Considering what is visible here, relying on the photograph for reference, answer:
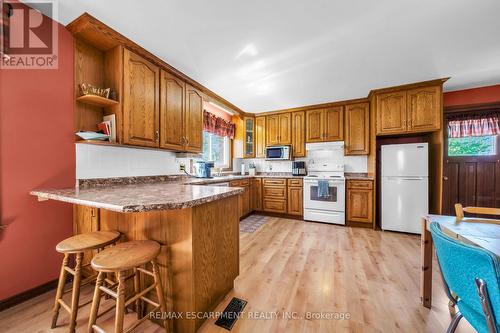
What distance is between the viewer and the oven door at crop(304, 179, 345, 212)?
346cm

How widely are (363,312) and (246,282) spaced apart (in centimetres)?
96

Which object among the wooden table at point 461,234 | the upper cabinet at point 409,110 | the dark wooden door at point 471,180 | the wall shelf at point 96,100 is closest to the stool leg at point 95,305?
the wall shelf at point 96,100

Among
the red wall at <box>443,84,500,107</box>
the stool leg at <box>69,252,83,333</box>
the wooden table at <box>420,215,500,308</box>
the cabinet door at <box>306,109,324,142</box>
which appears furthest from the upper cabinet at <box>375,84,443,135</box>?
the stool leg at <box>69,252,83,333</box>

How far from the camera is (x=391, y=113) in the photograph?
123 inches

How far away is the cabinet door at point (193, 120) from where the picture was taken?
274cm

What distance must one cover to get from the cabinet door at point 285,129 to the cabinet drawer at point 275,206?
1.36m

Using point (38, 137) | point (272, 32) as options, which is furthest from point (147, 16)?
point (38, 137)

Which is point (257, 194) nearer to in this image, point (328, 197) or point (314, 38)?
point (328, 197)

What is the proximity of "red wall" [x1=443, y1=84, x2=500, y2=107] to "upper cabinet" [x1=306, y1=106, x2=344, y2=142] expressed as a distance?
1.67m

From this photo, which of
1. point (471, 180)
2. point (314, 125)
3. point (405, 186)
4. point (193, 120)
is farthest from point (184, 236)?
point (471, 180)

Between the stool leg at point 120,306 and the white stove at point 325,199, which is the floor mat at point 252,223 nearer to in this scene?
the white stove at point 325,199

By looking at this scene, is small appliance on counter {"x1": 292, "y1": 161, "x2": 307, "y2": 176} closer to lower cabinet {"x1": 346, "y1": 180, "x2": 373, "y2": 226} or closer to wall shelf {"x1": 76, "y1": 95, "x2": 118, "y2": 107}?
lower cabinet {"x1": 346, "y1": 180, "x2": 373, "y2": 226}

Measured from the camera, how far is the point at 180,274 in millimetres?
1205
